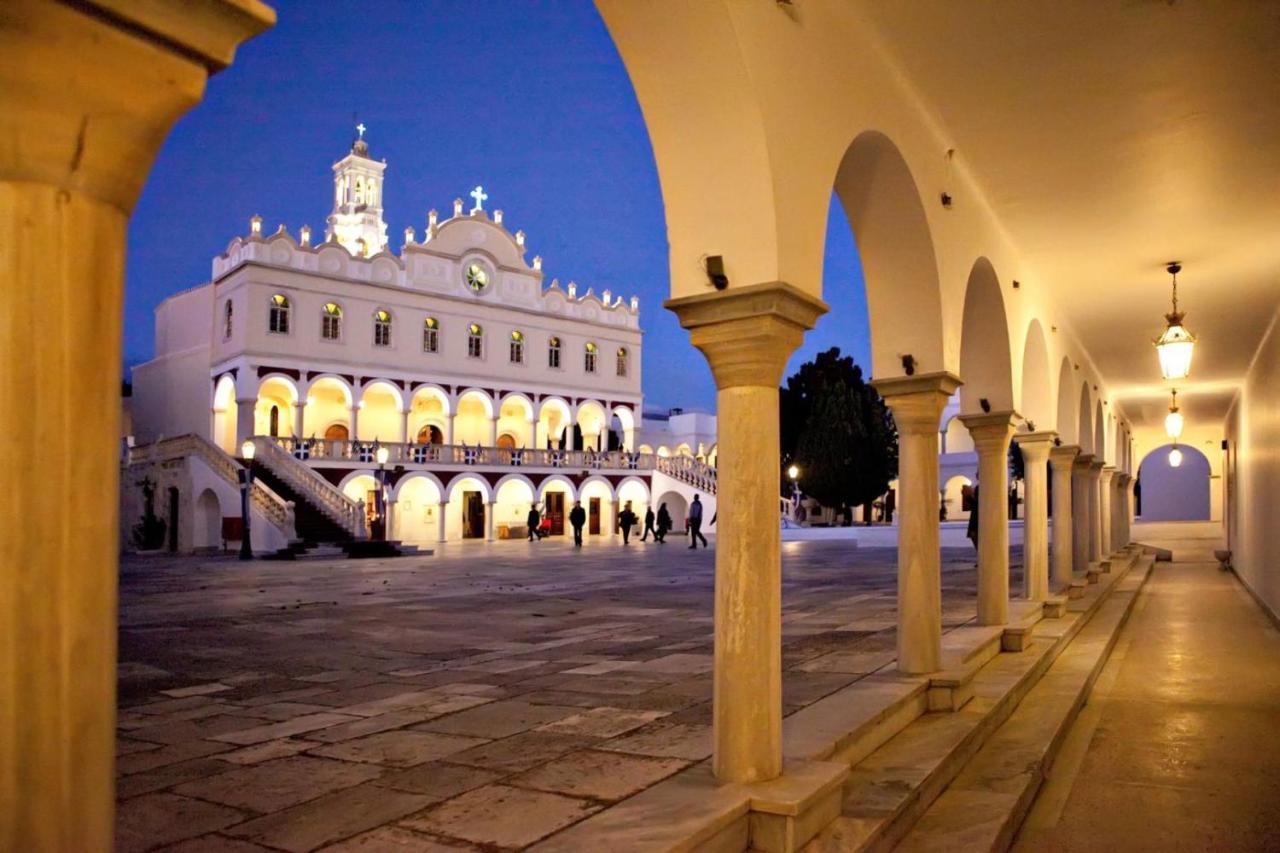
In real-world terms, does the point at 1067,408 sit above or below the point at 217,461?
above

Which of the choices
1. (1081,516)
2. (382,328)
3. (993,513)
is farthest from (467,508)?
(993,513)

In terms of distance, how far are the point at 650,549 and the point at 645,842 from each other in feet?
86.6

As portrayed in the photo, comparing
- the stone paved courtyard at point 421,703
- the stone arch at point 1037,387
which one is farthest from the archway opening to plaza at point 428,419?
the stone arch at point 1037,387

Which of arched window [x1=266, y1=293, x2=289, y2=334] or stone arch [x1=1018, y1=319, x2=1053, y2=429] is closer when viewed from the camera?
stone arch [x1=1018, y1=319, x2=1053, y2=429]

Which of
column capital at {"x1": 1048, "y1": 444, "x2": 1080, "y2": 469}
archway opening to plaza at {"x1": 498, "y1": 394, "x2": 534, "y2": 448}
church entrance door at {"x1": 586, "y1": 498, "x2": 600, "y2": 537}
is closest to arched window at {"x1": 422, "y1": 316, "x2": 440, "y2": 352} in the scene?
archway opening to plaza at {"x1": 498, "y1": 394, "x2": 534, "y2": 448}

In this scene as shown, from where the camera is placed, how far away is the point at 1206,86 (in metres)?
6.16

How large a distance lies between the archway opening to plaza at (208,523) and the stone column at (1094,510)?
945 inches

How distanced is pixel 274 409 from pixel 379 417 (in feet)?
14.6

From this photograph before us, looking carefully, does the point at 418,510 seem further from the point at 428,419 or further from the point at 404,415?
the point at 428,419

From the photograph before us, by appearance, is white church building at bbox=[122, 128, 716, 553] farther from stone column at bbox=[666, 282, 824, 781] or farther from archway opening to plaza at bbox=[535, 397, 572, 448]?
stone column at bbox=[666, 282, 824, 781]

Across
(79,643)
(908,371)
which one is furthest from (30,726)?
(908,371)

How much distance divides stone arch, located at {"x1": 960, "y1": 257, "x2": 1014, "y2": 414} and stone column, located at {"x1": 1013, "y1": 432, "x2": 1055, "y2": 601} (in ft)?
7.07

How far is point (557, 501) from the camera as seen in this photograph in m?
43.1

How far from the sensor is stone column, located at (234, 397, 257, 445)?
33438mm
